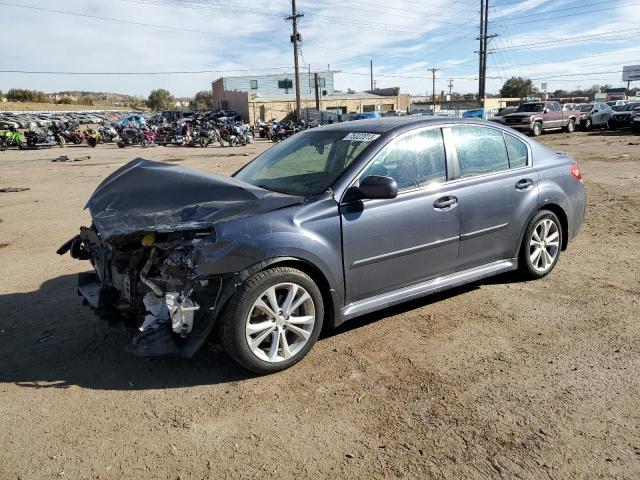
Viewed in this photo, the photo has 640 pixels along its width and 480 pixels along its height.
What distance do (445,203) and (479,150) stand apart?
2.50 ft

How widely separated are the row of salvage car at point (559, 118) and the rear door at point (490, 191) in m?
24.5

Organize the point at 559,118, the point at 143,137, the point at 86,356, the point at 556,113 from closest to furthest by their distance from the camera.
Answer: the point at 86,356 < the point at 556,113 < the point at 143,137 < the point at 559,118

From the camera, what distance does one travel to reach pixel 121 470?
259cm

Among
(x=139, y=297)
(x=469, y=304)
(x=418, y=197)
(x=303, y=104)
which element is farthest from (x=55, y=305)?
(x=303, y=104)

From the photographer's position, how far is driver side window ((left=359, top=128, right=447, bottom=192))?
397 centimetres

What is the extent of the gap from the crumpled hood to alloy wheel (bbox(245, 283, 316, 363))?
1.92ft

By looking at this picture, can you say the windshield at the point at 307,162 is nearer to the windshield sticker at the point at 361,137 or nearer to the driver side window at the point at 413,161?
the windshield sticker at the point at 361,137

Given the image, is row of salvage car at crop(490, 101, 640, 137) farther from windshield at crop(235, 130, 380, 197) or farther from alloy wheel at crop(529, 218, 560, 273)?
windshield at crop(235, 130, 380, 197)

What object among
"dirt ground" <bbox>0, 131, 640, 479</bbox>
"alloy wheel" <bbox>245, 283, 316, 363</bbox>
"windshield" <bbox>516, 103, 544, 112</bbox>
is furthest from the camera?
"windshield" <bbox>516, 103, 544, 112</bbox>

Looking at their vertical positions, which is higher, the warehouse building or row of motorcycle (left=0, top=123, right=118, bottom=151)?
the warehouse building

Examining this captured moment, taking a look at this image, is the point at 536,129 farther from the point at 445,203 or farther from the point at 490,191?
the point at 445,203

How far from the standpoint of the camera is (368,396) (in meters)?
3.20

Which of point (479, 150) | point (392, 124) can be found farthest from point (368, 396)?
point (479, 150)

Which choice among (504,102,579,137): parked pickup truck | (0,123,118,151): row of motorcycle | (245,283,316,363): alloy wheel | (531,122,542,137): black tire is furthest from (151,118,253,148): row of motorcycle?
(245,283,316,363): alloy wheel
